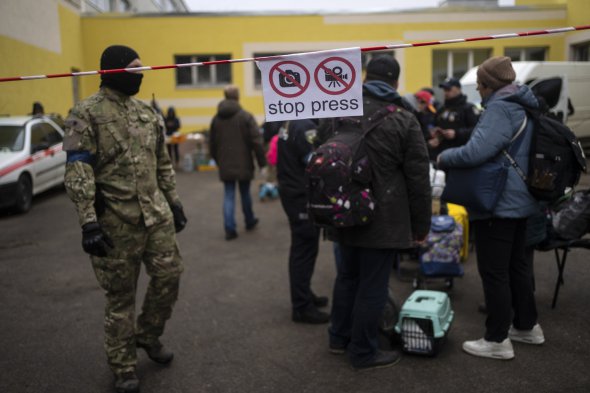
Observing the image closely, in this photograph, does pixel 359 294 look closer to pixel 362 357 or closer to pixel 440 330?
pixel 362 357

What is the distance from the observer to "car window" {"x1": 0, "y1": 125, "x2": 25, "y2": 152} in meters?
10.3

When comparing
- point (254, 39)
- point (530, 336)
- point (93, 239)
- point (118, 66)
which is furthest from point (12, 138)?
point (254, 39)

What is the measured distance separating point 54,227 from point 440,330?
684cm

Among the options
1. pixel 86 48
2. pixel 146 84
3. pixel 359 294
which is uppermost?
pixel 86 48

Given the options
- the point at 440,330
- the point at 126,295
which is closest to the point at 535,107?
the point at 440,330

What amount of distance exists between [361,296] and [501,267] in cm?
94

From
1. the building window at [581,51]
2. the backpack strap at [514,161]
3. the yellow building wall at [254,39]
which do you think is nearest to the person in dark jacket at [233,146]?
the backpack strap at [514,161]

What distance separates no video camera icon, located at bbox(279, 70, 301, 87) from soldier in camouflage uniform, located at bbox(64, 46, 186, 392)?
0.90 metres

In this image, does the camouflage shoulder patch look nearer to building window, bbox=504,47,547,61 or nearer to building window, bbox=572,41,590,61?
building window, bbox=572,41,590,61

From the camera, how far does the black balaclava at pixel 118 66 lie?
328 cm

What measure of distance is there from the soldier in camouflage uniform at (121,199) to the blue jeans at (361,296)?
1.10 meters

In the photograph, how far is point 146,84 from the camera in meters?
18.7

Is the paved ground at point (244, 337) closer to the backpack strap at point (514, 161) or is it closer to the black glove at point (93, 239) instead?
the black glove at point (93, 239)

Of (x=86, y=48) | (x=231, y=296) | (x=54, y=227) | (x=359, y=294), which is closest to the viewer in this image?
(x=359, y=294)
